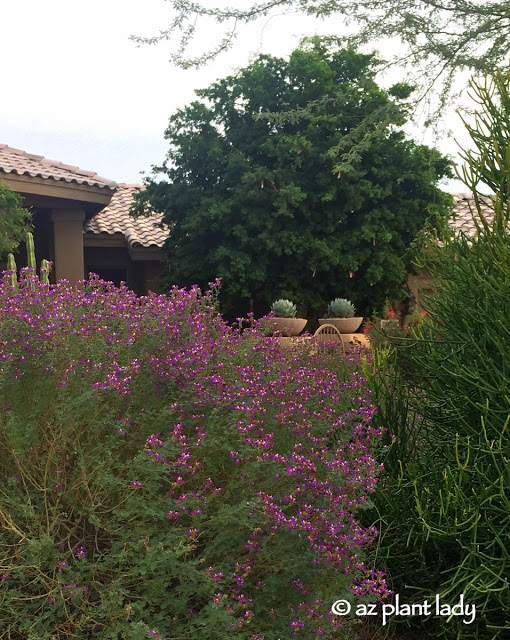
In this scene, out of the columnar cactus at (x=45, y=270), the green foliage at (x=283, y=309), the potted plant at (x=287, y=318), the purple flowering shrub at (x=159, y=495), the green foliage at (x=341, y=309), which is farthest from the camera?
the green foliage at (x=341, y=309)

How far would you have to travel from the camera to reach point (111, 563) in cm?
276

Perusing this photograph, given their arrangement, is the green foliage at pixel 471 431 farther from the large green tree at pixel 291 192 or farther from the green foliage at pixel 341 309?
the large green tree at pixel 291 192

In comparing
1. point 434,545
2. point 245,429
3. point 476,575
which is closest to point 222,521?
point 245,429

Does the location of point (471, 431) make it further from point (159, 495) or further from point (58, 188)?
point (58, 188)

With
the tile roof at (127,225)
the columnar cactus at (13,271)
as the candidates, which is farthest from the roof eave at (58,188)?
the columnar cactus at (13,271)

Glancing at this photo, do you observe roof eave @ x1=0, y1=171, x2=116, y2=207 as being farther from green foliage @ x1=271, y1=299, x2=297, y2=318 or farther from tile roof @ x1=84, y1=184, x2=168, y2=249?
green foliage @ x1=271, y1=299, x2=297, y2=318

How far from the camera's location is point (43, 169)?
573 inches

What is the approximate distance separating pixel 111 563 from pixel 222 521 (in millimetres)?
501

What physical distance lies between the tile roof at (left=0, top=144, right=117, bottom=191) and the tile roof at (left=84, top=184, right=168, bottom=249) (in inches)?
55.5

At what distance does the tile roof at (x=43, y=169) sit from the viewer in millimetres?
13633

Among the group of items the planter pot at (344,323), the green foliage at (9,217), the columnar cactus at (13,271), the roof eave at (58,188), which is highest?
the roof eave at (58,188)

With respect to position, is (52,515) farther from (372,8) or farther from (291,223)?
(291,223)

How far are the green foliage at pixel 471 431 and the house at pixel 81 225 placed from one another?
1144 cm

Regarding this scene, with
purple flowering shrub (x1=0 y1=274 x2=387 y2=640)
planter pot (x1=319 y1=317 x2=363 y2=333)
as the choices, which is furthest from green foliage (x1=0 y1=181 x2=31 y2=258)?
purple flowering shrub (x1=0 y1=274 x2=387 y2=640)
